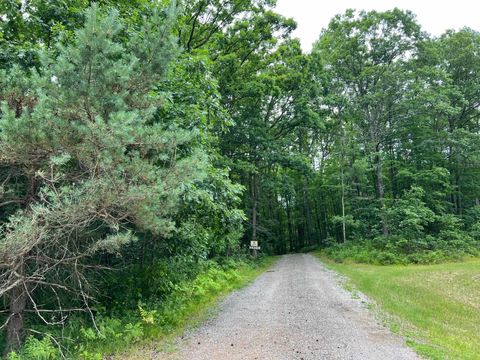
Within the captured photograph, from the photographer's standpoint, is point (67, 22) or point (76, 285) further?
point (67, 22)

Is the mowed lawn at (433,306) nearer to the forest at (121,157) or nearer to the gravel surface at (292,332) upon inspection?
the gravel surface at (292,332)

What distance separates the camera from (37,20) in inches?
222

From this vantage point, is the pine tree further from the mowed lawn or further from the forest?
the mowed lawn

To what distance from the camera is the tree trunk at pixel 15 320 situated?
453 cm

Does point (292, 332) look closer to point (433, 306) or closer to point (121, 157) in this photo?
point (121, 157)

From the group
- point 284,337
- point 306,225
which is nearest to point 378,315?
point 284,337

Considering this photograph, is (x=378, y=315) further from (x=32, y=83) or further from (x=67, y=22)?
(x=67, y=22)

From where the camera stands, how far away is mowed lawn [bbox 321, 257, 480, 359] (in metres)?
5.40

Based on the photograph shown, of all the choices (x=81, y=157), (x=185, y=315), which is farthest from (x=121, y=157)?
(x=185, y=315)

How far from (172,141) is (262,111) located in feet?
57.7

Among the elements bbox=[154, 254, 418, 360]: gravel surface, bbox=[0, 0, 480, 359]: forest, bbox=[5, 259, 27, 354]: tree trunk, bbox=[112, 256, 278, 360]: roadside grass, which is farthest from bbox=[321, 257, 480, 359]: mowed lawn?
bbox=[5, 259, 27, 354]: tree trunk

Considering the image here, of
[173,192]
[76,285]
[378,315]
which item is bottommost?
[378,315]

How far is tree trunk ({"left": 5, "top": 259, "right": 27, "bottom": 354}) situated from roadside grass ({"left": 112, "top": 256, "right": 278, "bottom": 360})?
129cm

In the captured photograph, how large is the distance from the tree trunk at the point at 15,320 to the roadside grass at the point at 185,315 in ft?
4.23
